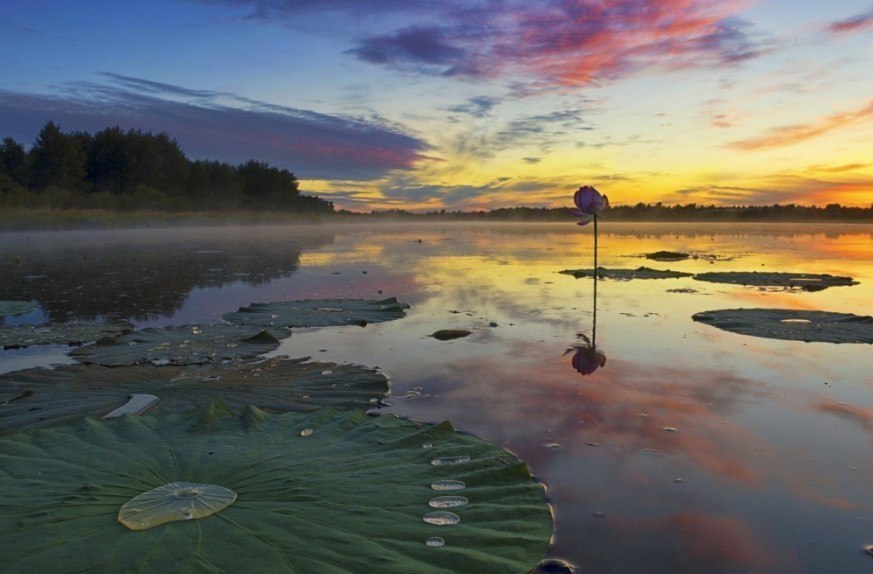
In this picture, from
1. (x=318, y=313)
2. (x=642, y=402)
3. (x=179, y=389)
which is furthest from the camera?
(x=318, y=313)

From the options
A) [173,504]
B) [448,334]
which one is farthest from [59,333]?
[173,504]

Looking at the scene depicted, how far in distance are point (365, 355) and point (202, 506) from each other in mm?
2579

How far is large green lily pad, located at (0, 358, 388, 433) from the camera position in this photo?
300cm

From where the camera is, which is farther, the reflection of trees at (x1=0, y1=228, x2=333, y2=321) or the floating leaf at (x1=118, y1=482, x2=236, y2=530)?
the reflection of trees at (x1=0, y1=228, x2=333, y2=321)

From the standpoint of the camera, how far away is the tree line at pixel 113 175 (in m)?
36.0

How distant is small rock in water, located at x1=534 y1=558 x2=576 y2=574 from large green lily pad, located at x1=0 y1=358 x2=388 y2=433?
157cm

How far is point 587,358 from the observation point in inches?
166

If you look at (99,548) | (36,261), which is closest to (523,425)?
(99,548)

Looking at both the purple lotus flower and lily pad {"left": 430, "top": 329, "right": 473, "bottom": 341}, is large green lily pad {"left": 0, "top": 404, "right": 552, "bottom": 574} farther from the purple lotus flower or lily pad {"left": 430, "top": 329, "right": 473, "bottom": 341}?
the purple lotus flower

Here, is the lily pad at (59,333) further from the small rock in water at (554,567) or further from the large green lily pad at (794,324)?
the large green lily pad at (794,324)

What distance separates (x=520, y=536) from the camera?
1.74 m

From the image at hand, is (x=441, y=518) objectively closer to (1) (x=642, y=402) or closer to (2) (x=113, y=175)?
(1) (x=642, y=402)

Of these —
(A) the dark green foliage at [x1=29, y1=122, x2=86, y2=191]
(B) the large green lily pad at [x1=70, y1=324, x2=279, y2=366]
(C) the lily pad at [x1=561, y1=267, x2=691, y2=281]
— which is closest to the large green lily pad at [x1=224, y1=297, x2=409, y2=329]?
(B) the large green lily pad at [x1=70, y1=324, x2=279, y2=366]

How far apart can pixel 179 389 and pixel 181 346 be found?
124 centimetres
